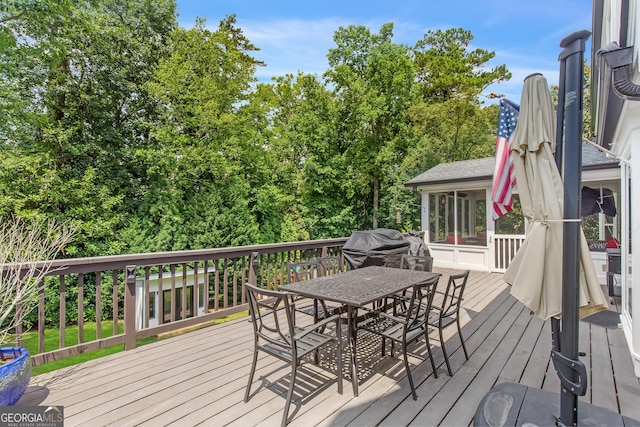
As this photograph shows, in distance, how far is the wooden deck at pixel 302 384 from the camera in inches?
87.4

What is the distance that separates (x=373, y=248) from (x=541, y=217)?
3.35 metres

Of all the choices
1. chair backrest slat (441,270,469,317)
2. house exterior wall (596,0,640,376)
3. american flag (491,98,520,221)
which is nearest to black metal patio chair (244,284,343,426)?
chair backrest slat (441,270,469,317)

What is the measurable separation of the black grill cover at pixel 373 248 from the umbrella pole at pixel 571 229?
3381 millimetres

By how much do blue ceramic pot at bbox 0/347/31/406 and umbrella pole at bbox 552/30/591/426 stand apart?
338 cm

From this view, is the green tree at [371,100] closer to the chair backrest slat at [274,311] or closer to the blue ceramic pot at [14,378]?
the chair backrest slat at [274,311]

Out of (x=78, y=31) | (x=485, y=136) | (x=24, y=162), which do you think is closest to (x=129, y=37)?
A: (x=78, y=31)

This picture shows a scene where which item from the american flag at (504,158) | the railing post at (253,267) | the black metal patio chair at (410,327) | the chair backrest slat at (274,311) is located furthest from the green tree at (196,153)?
the american flag at (504,158)

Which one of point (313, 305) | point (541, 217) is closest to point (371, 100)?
point (313, 305)

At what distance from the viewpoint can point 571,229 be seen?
164cm

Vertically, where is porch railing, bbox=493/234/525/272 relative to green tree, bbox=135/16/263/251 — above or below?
below

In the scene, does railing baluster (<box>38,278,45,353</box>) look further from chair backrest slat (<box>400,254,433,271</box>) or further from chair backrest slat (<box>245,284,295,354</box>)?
chair backrest slat (<box>400,254,433,271</box>)

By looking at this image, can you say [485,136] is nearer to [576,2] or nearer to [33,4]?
[576,2]

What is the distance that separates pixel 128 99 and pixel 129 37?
1.97 meters

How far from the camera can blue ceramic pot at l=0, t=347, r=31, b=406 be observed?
203 cm
